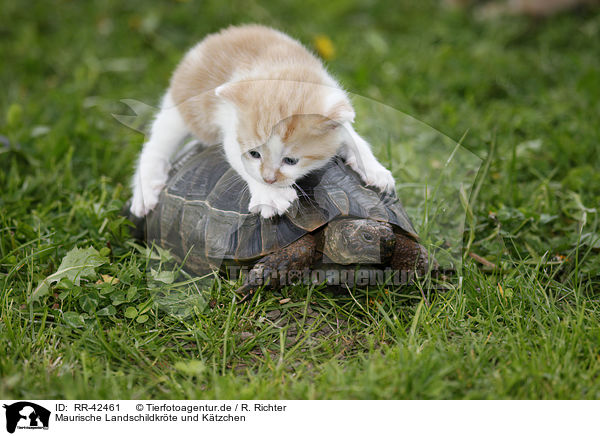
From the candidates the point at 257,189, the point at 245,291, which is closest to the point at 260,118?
the point at 257,189

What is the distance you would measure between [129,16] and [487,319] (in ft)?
15.2

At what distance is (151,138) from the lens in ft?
9.38

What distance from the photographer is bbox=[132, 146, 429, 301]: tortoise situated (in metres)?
2.20

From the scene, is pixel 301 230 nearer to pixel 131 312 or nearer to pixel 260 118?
pixel 260 118

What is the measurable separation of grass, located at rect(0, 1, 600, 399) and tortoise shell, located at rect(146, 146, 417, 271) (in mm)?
149

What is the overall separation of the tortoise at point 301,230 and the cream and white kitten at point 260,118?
77 millimetres

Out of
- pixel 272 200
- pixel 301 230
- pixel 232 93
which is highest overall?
pixel 232 93

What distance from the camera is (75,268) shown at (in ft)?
7.86

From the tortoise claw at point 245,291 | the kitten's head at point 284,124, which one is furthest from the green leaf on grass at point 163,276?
the kitten's head at point 284,124

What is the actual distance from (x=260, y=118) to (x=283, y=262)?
602mm

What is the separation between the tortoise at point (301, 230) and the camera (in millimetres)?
2203

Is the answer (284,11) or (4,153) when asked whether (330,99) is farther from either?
(284,11)
